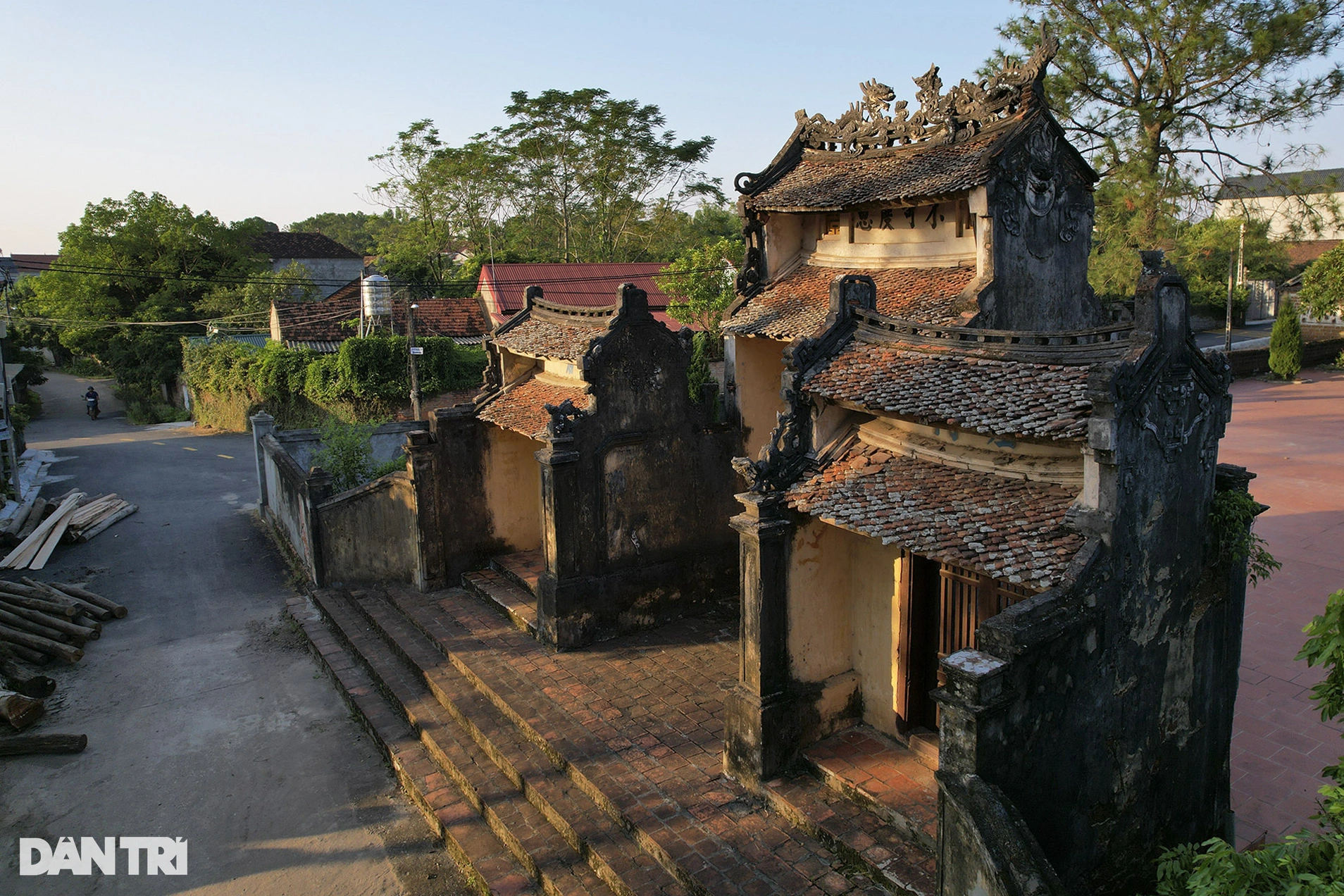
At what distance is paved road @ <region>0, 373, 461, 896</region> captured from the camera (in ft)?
30.7

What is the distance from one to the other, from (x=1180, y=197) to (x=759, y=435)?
27.2 m

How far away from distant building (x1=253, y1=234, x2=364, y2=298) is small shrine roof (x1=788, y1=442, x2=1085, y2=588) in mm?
56351

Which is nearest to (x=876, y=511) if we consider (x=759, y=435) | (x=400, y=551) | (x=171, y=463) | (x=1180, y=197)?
(x=759, y=435)

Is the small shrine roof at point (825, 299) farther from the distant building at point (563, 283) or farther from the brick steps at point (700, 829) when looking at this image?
the distant building at point (563, 283)

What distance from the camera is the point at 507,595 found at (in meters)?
14.5

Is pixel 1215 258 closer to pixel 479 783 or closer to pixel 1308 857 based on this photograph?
pixel 479 783

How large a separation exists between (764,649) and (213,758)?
25.5ft

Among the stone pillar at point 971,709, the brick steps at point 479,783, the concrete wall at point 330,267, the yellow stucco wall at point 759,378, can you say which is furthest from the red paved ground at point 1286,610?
the concrete wall at point 330,267

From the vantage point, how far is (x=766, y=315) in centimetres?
Answer: 1595

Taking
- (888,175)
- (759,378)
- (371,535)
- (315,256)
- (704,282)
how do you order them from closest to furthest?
(888,175)
(371,535)
(759,378)
(704,282)
(315,256)

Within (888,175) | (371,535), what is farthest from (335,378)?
(888,175)

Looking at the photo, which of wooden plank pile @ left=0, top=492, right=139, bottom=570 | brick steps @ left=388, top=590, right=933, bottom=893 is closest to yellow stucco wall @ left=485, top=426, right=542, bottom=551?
brick steps @ left=388, top=590, right=933, bottom=893

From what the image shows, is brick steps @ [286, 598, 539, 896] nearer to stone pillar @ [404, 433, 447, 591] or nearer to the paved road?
the paved road

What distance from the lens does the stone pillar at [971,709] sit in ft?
19.7
